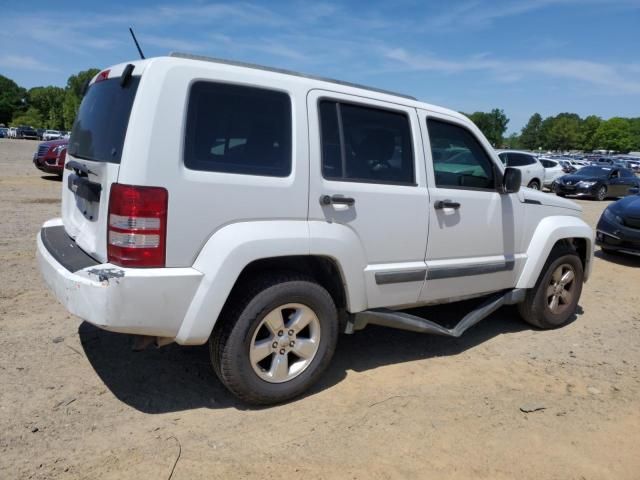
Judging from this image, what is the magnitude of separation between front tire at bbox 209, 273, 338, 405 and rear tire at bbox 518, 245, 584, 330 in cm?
239

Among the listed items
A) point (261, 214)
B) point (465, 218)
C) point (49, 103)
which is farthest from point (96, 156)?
point (49, 103)

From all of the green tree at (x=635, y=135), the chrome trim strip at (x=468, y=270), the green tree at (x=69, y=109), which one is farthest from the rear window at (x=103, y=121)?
the green tree at (x=635, y=135)

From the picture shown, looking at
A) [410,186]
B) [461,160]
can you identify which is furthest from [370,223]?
[461,160]

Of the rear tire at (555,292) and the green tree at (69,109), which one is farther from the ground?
the green tree at (69,109)

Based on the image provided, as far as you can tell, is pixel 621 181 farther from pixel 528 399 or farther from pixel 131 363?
pixel 131 363

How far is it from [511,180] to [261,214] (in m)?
2.22

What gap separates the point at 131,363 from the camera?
379 centimetres

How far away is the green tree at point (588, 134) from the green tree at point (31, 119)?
132726mm

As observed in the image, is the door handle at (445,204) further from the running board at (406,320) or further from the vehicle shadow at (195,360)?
the vehicle shadow at (195,360)

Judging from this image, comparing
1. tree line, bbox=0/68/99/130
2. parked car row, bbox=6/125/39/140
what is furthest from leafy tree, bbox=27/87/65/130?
parked car row, bbox=6/125/39/140

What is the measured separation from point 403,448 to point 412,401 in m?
0.57

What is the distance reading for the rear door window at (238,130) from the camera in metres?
2.86

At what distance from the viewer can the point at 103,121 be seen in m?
3.14

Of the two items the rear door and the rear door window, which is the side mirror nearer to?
the rear door window
